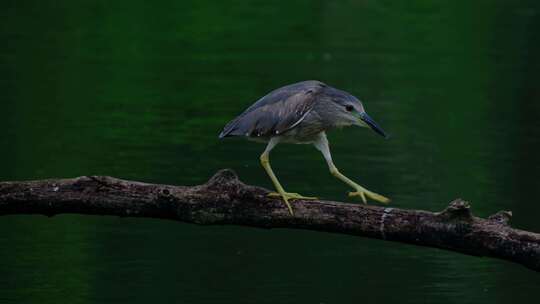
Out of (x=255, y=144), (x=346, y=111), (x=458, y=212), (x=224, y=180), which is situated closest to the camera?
(x=458, y=212)

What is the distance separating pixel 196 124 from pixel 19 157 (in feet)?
7.20

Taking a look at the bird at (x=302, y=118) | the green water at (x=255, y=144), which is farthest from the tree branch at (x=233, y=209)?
the green water at (x=255, y=144)

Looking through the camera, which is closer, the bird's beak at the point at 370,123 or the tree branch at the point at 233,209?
the tree branch at the point at 233,209

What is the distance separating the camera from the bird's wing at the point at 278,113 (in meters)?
6.52

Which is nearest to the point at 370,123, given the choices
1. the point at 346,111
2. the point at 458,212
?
the point at 346,111

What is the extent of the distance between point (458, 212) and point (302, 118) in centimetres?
95

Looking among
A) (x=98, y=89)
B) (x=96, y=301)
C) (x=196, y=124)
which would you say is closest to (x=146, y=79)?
(x=98, y=89)

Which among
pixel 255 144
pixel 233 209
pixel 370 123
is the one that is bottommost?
pixel 255 144

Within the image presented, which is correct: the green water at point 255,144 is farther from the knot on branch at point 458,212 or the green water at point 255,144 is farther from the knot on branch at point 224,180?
the knot on branch at point 458,212

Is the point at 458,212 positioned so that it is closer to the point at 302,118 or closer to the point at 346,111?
the point at 346,111

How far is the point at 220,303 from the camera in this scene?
25.4ft

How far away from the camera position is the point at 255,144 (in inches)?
489

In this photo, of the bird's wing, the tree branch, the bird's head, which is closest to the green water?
the tree branch

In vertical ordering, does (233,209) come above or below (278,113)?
below
